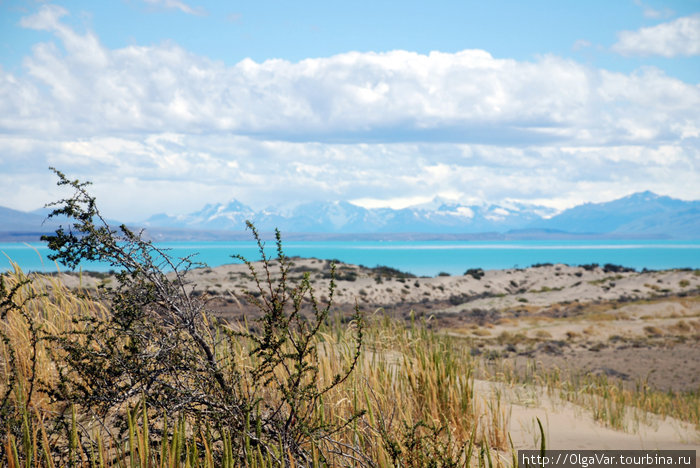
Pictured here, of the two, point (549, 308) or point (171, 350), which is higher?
point (171, 350)

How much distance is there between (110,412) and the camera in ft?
14.9

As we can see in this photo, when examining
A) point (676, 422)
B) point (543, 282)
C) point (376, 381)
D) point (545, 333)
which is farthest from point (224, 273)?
point (376, 381)

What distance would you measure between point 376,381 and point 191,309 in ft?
7.40

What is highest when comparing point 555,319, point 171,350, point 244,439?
point 171,350

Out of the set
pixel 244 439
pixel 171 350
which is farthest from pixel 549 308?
pixel 171 350

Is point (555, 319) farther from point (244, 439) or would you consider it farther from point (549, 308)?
point (244, 439)

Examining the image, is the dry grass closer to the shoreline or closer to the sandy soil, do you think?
the sandy soil

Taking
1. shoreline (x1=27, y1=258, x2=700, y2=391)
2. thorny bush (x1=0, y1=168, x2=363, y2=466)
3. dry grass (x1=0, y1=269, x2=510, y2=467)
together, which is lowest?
shoreline (x1=27, y1=258, x2=700, y2=391)

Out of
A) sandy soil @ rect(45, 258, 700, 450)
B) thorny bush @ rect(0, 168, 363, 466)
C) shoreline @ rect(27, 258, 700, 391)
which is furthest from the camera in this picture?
shoreline @ rect(27, 258, 700, 391)

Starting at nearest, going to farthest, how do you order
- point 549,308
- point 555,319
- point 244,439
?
point 244,439, point 555,319, point 549,308

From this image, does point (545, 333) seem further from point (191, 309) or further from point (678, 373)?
point (191, 309)

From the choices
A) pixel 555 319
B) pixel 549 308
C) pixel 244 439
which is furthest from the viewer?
pixel 549 308

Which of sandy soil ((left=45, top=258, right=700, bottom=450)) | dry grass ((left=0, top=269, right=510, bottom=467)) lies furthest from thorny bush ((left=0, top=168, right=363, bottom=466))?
sandy soil ((left=45, top=258, right=700, bottom=450))

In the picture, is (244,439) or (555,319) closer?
(244,439)
